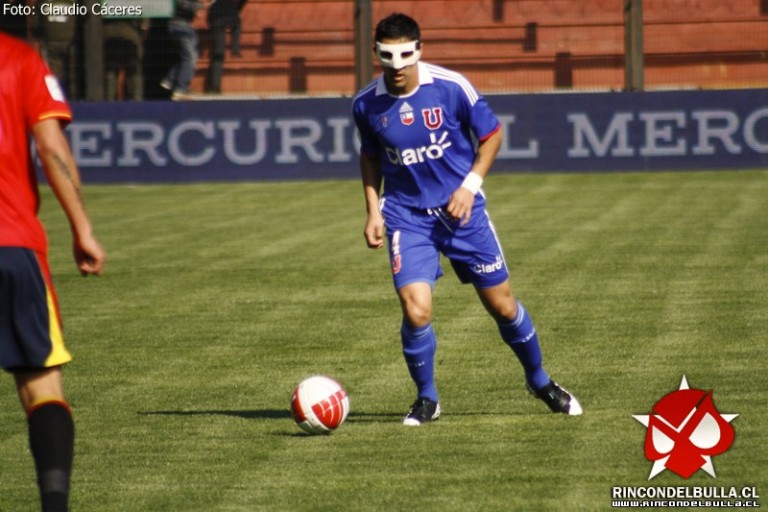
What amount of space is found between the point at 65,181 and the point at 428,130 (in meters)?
2.85

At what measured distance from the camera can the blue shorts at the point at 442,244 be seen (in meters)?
7.59

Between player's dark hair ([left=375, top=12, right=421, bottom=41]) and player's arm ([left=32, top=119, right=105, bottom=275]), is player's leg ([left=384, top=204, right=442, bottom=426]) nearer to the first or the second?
player's dark hair ([left=375, top=12, right=421, bottom=41])

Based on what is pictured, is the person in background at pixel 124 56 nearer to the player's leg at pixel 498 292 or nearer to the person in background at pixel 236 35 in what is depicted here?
the person in background at pixel 236 35

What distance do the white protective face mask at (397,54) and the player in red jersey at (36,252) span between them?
258 cm

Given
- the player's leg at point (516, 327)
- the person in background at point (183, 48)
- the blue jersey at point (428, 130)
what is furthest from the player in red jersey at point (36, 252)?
the person in background at point (183, 48)

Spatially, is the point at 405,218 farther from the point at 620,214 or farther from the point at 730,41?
the point at 730,41

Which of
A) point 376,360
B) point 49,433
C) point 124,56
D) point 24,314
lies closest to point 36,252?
point 24,314

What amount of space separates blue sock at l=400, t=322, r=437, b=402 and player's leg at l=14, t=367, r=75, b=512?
9.01 ft

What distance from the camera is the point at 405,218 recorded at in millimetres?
7652

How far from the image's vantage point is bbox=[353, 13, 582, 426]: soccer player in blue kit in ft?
24.8

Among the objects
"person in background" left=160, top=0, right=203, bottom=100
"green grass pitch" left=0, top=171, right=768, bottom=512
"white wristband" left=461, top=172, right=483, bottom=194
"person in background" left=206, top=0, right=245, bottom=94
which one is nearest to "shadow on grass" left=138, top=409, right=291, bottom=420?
"green grass pitch" left=0, top=171, right=768, bottom=512

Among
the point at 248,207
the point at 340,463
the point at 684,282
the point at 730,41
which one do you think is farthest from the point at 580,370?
the point at 730,41

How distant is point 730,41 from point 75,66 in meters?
10.7

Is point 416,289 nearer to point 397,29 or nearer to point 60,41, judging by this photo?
point 397,29
